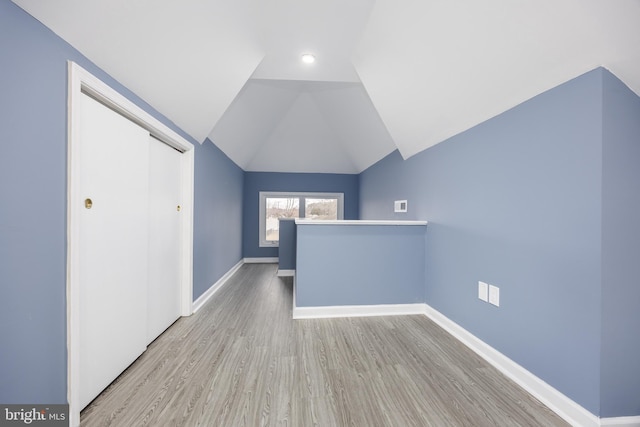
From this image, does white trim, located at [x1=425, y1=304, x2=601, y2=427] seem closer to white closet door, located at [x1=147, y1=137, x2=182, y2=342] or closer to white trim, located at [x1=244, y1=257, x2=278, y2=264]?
white closet door, located at [x1=147, y1=137, x2=182, y2=342]

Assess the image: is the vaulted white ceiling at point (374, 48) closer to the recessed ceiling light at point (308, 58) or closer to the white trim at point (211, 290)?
the recessed ceiling light at point (308, 58)

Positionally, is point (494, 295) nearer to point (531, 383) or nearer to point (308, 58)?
point (531, 383)

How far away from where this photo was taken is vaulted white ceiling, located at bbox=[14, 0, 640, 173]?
117 cm

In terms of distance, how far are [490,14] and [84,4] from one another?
2.00 metres

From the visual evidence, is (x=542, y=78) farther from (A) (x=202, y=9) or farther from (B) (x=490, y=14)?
(A) (x=202, y=9)

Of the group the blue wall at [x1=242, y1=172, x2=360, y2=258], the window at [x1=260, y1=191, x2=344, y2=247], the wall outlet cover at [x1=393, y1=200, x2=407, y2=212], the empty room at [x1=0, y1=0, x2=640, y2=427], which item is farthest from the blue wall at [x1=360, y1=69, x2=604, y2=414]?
the window at [x1=260, y1=191, x2=344, y2=247]

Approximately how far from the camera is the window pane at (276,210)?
589cm

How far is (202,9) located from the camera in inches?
59.9

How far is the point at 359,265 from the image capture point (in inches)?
103

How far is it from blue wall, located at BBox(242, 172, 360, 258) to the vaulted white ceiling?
105 inches

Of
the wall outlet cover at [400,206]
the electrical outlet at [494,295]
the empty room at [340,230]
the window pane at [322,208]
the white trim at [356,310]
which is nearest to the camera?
the empty room at [340,230]

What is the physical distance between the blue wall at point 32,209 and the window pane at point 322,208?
16.4 feet

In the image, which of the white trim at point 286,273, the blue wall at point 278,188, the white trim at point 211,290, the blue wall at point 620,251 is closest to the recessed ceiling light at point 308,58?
the blue wall at point 620,251

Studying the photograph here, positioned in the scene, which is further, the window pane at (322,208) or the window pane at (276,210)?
the window pane at (322,208)
